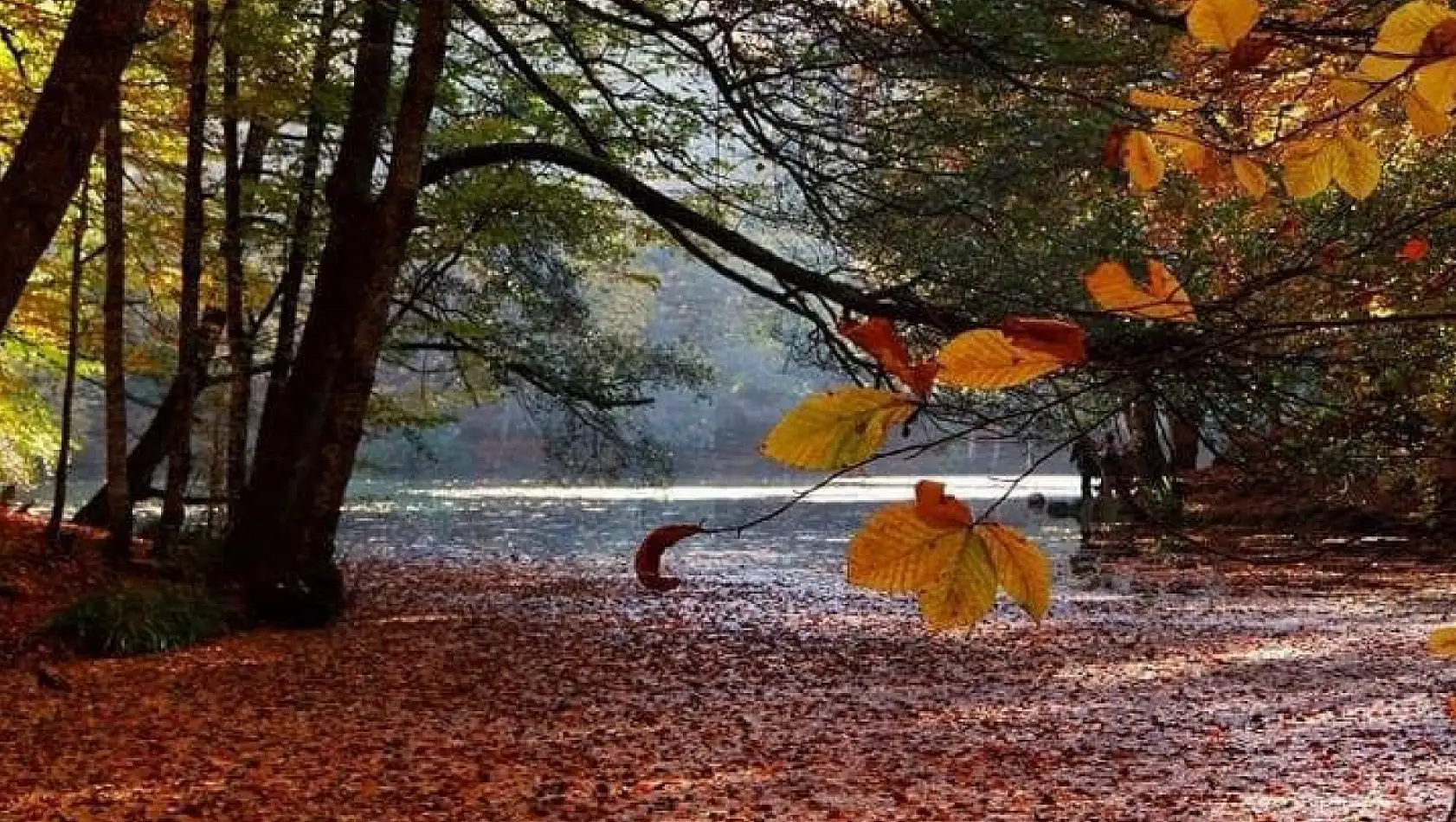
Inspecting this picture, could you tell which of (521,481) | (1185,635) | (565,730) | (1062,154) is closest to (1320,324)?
(565,730)

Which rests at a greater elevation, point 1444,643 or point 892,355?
point 892,355

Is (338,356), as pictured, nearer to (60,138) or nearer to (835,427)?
(60,138)

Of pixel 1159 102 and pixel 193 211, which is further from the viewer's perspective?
pixel 193 211

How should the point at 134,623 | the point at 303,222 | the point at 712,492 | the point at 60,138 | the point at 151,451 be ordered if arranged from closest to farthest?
the point at 60,138, the point at 134,623, the point at 303,222, the point at 151,451, the point at 712,492

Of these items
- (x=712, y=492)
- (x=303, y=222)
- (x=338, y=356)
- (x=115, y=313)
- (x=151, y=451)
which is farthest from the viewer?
(x=712, y=492)

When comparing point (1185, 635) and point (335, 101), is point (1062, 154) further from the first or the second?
point (335, 101)

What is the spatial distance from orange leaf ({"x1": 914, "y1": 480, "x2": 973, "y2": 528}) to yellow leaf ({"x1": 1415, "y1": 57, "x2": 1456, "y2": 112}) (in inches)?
15.4

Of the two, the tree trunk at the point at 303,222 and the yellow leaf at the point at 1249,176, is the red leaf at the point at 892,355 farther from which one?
the tree trunk at the point at 303,222

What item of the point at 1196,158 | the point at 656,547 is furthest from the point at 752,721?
the point at 656,547

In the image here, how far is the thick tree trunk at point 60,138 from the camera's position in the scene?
10.8ft

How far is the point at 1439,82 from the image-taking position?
2.67 feet

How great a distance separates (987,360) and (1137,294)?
114 millimetres

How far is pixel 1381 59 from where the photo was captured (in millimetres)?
870

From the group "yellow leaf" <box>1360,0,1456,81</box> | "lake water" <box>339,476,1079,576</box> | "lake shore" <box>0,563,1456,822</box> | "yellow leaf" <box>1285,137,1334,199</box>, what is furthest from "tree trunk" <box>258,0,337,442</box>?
"yellow leaf" <box>1360,0,1456,81</box>
